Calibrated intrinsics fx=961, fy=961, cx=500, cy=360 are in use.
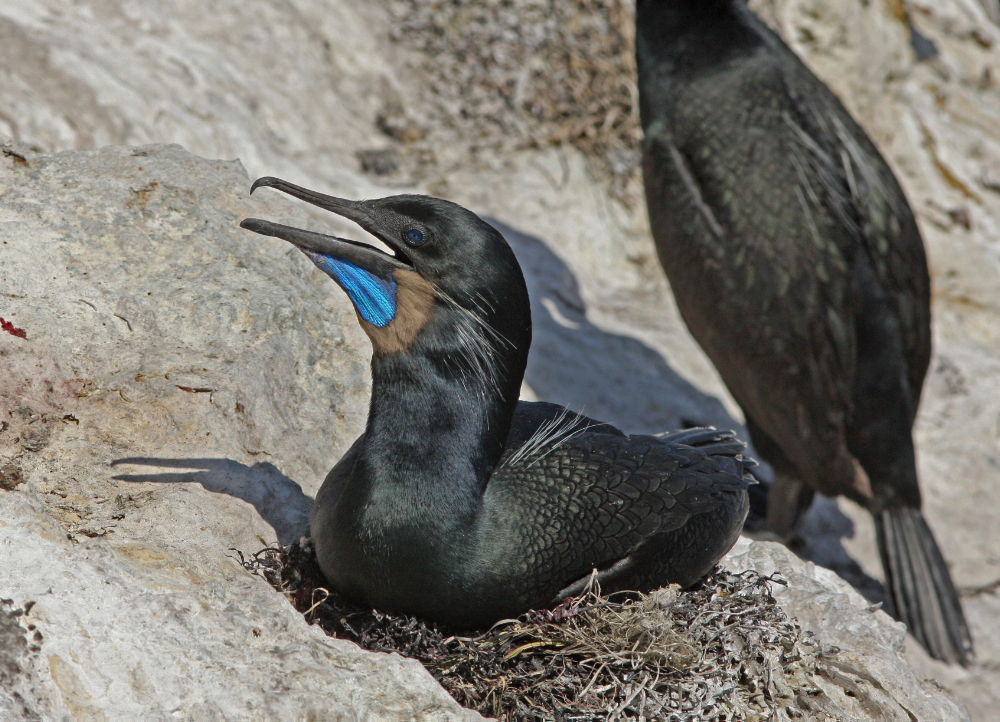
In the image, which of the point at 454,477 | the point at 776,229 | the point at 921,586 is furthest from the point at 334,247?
the point at 921,586

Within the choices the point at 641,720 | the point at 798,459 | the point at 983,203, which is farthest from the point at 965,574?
the point at 641,720

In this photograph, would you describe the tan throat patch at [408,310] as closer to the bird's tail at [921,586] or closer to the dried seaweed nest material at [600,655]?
the dried seaweed nest material at [600,655]

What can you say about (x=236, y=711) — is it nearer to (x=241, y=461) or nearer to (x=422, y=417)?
(x=422, y=417)

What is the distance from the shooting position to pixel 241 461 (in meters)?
3.06

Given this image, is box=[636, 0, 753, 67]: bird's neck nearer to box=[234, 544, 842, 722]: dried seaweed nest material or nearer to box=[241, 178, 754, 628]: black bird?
box=[241, 178, 754, 628]: black bird

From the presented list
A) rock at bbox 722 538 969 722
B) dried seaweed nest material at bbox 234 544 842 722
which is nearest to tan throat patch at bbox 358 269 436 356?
dried seaweed nest material at bbox 234 544 842 722

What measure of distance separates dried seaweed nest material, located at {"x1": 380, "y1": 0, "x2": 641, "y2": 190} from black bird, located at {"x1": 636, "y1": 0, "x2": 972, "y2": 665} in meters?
1.91

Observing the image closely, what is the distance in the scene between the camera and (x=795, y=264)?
4.74 m

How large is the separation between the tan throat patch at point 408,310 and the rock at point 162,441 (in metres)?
0.70

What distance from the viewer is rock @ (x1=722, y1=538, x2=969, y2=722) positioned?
9.20 ft

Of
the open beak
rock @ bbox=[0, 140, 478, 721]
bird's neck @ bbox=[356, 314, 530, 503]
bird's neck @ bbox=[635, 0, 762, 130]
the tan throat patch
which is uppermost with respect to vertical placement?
bird's neck @ bbox=[635, 0, 762, 130]

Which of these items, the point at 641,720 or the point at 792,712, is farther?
the point at 792,712

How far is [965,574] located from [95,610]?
17.7ft

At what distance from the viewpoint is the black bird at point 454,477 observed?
2473 millimetres
